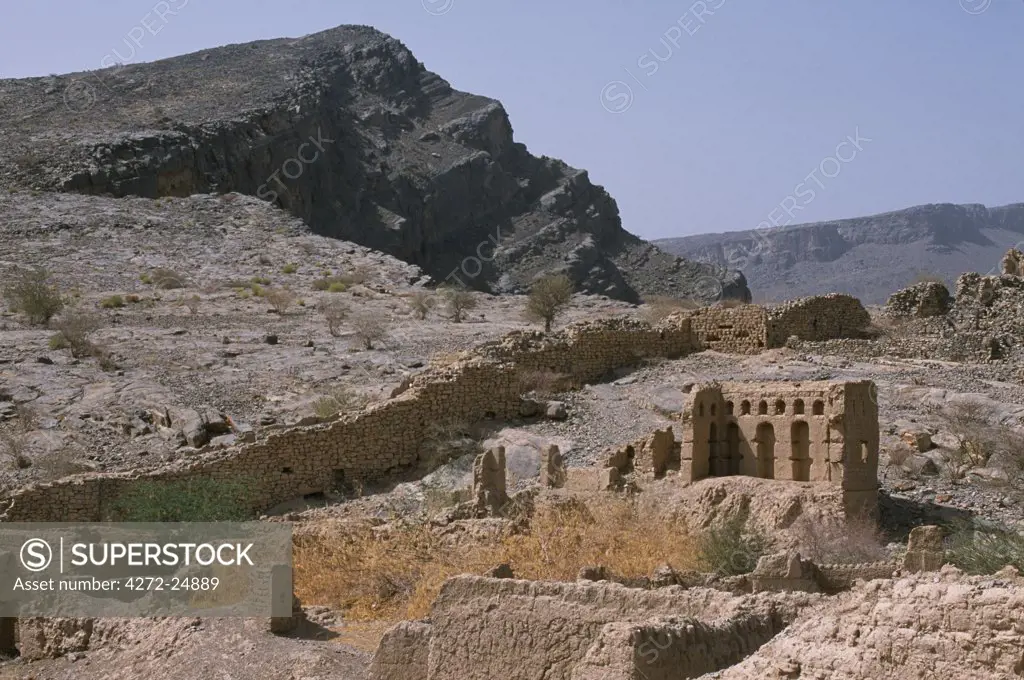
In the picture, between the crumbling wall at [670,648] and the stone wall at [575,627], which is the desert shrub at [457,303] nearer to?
the stone wall at [575,627]

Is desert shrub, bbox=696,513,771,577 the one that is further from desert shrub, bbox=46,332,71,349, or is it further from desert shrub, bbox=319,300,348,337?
desert shrub, bbox=46,332,71,349

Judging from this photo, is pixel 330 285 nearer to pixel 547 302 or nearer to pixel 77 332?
pixel 547 302

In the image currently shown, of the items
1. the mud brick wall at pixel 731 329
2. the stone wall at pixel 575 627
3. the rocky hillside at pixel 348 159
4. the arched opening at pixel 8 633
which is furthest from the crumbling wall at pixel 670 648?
the rocky hillside at pixel 348 159

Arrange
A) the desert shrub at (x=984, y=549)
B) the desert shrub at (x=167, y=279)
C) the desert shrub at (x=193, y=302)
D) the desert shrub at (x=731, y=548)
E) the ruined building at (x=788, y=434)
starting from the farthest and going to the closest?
the desert shrub at (x=167, y=279)
the desert shrub at (x=193, y=302)
the ruined building at (x=788, y=434)
the desert shrub at (x=731, y=548)
the desert shrub at (x=984, y=549)

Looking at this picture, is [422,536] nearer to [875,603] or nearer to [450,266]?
[875,603]

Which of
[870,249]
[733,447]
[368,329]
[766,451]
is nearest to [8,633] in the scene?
[733,447]

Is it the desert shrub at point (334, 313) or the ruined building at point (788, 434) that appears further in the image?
the desert shrub at point (334, 313)

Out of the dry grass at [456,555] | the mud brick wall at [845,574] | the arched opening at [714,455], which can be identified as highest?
the arched opening at [714,455]

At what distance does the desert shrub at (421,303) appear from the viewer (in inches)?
1270

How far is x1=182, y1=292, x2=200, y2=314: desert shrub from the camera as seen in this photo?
3115 centimetres

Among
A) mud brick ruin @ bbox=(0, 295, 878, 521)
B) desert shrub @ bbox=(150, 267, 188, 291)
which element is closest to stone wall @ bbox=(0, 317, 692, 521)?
mud brick ruin @ bbox=(0, 295, 878, 521)

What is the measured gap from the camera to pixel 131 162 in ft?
167

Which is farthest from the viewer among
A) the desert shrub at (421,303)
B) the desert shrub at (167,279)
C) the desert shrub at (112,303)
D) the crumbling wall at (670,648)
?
the desert shrub at (167,279)

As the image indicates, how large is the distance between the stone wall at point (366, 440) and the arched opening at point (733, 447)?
5.36m
